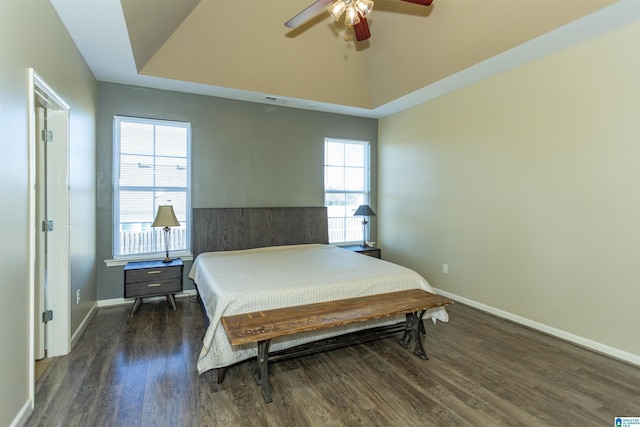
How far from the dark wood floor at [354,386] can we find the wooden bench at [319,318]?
21 cm

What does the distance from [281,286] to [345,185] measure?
3.13 metres

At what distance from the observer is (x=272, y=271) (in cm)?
301

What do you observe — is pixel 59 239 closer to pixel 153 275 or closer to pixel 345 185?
pixel 153 275

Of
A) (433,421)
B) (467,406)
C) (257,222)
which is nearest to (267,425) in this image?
(433,421)

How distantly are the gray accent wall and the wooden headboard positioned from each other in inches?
5.7

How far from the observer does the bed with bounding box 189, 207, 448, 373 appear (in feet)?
7.59

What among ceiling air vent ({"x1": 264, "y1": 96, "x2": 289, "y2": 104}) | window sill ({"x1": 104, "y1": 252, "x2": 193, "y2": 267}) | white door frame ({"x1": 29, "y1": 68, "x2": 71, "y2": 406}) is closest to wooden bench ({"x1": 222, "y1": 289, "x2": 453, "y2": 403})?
white door frame ({"x1": 29, "y1": 68, "x2": 71, "y2": 406})

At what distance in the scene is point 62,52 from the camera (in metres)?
2.53

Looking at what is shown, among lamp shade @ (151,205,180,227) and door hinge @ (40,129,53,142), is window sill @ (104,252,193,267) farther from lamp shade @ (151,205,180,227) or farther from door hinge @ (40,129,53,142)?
door hinge @ (40,129,53,142)

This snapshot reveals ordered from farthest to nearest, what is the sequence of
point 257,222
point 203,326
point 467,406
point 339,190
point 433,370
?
point 339,190 → point 257,222 → point 203,326 → point 433,370 → point 467,406

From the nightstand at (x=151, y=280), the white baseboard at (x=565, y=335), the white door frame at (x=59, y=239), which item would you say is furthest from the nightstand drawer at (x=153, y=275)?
the white baseboard at (x=565, y=335)

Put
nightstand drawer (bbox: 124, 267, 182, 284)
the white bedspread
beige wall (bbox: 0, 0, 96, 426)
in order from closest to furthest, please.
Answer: beige wall (bbox: 0, 0, 96, 426), the white bedspread, nightstand drawer (bbox: 124, 267, 182, 284)

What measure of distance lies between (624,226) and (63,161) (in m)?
4.65

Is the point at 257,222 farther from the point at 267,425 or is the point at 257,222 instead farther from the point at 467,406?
the point at 467,406
